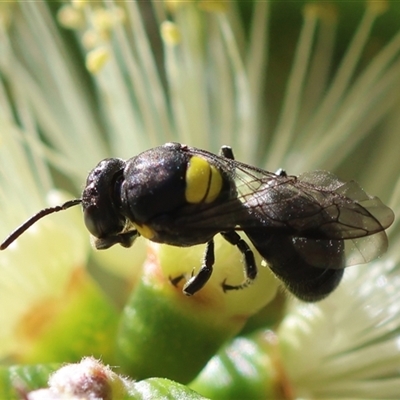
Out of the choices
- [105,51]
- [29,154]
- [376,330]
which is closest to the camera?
[376,330]

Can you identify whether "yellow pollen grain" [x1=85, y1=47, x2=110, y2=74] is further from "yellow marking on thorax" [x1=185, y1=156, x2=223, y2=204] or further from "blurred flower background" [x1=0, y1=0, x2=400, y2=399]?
"yellow marking on thorax" [x1=185, y1=156, x2=223, y2=204]

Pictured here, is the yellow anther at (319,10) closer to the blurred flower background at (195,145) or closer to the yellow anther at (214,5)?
the blurred flower background at (195,145)

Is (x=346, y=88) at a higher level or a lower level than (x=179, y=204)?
higher

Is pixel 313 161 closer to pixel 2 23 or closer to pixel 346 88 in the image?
pixel 346 88

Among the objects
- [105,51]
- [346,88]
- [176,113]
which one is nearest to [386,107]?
[346,88]

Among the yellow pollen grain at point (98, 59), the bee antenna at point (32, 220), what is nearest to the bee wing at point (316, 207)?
the bee antenna at point (32, 220)

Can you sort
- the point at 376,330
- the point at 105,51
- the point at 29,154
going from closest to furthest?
1. the point at 376,330
2. the point at 105,51
3. the point at 29,154
